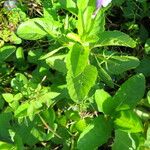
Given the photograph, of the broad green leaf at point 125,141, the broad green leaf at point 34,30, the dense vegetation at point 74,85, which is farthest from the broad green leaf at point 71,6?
the broad green leaf at point 125,141

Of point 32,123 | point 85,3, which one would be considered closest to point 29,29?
point 85,3

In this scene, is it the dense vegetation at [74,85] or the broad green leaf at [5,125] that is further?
the broad green leaf at [5,125]

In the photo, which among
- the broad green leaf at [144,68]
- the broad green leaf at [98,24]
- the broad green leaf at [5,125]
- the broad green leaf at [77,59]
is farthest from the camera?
the broad green leaf at [144,68]

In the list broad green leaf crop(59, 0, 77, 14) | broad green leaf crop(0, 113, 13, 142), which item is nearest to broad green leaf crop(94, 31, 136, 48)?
broad green leaf crop(59, 0, 77, 14)

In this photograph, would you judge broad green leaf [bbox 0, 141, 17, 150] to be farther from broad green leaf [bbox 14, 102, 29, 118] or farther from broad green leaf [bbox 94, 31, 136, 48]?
broad green leaf [bbox 94, 31, 136, 48]

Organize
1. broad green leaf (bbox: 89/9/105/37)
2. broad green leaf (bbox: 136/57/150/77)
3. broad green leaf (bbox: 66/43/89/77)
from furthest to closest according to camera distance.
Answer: broad green leaf (bbox: 136/57/150/77)
broad green leaf (bbox: 89/9/105/37)
broad green leaf (bbox: 66/43/89/77)

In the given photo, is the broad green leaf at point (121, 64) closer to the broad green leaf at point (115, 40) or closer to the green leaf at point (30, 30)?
the broad green leaf at point (115, 40)

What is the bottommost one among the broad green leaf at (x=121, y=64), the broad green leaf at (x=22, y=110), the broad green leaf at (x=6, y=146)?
the broad green leaf at (x=6, y=146)

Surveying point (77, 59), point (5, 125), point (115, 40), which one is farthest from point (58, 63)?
point (5, 125)

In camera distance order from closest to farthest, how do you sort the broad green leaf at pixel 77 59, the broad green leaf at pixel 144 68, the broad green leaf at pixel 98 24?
the broad green leaf at pixel 77 59
the broad green leaf at pixel 98 24
the broad green leaf at pixel 144 68
